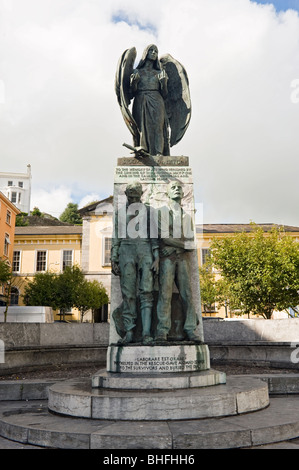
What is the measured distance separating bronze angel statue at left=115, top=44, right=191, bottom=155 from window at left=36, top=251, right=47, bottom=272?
38.4 metres

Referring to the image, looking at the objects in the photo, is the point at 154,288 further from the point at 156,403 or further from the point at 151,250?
the point at 156,403

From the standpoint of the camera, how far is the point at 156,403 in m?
4.38

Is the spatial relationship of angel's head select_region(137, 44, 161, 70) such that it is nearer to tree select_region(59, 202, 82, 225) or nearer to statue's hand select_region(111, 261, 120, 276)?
statue's hand select_region(111, 261, 120, 276)

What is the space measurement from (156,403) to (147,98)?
543 centimetres

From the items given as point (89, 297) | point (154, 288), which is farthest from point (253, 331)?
point (89, 297)

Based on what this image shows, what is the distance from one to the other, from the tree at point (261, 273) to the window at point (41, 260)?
23.2 meters

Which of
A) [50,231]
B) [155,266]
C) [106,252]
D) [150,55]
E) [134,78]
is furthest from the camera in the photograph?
[50,231]

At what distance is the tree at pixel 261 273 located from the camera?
24.7m

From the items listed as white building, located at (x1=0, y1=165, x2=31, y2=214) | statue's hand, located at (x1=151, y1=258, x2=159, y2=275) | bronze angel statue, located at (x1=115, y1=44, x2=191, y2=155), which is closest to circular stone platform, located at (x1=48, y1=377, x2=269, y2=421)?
statue's hand, located at (x1=151, y1=258, x2=159, y2=275)

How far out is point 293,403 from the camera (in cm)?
536

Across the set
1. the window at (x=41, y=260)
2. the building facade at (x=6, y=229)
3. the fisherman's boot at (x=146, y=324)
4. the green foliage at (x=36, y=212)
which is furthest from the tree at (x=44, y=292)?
the green foliage at (x=36, y=212)

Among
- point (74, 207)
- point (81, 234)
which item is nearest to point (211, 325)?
point (81, 234)
